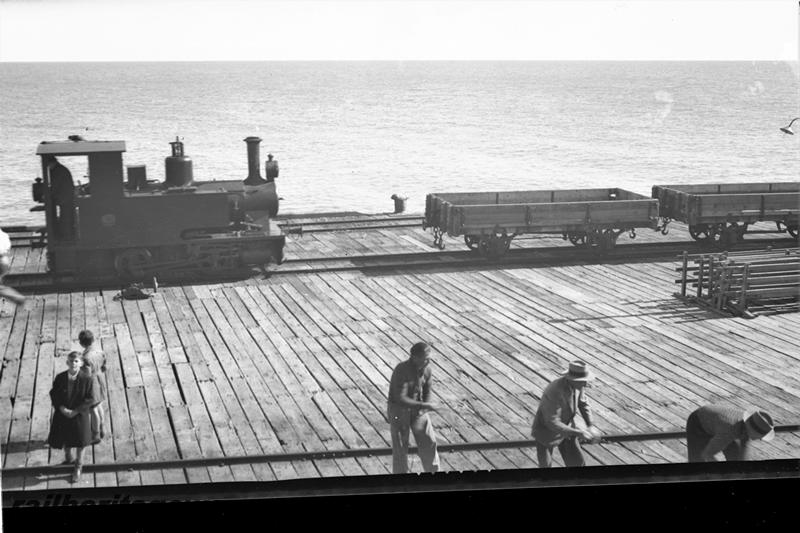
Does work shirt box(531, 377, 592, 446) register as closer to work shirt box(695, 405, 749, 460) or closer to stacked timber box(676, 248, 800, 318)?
work shirt box(695, 405, 749, 460)

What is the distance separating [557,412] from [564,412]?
0.11 m

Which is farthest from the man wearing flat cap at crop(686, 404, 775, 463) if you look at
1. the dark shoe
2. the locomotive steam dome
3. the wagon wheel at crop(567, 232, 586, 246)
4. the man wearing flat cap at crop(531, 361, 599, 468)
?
the wagon wheel at crop(567, 232, 586, 246)

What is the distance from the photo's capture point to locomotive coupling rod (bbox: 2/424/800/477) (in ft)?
26.4

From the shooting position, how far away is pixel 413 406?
722cm

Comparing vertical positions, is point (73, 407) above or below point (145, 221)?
below

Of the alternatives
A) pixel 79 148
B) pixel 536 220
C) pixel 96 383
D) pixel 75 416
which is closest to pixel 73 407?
pixel 75 416

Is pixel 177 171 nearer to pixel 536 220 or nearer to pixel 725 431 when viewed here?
pixel 536 220

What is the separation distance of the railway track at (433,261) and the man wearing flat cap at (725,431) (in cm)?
1010

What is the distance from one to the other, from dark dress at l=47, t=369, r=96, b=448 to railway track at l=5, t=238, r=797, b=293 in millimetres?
7493

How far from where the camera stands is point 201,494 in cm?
269

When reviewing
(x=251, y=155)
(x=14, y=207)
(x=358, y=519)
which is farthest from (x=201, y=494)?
(x=14, y=207)

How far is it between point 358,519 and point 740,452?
4626 millimetres

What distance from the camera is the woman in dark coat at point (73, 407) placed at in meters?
7.75

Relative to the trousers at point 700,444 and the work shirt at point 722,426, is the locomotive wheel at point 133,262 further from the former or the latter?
the work shirt at point 722,426
